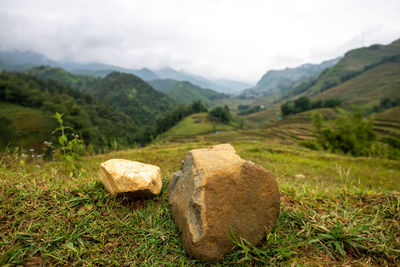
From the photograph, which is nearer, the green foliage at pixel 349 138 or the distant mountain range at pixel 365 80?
the green foliage at pixel 349 138

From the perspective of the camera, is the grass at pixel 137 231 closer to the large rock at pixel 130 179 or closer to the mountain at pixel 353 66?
the large rock at pixel 130 179

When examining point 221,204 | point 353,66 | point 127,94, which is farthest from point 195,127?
point 353,66

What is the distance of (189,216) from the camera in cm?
206


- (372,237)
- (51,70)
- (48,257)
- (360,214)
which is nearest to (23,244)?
(48,257)

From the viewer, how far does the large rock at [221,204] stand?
1.92 metres

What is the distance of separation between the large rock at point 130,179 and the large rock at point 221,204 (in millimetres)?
474

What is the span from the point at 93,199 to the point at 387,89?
165 metres

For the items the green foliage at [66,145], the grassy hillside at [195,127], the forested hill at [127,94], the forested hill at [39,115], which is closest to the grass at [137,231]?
the green foliage at [66,145]

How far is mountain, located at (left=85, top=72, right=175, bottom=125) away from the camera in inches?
4958

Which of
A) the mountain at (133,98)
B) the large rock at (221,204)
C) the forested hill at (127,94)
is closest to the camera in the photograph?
the large rock at (221,204)

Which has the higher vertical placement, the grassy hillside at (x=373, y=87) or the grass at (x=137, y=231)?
the grassy hillside at (x=373, y=87)

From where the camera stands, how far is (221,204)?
2.04 metres

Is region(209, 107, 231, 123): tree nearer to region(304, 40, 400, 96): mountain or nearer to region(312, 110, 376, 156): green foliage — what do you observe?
region(312, 110, 376, 156): green foliage

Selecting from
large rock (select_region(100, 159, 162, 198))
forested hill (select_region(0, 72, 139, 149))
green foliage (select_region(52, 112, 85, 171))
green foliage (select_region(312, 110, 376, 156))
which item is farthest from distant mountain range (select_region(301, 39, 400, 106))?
green foliage (select_region(52, 112, 85, 171))
